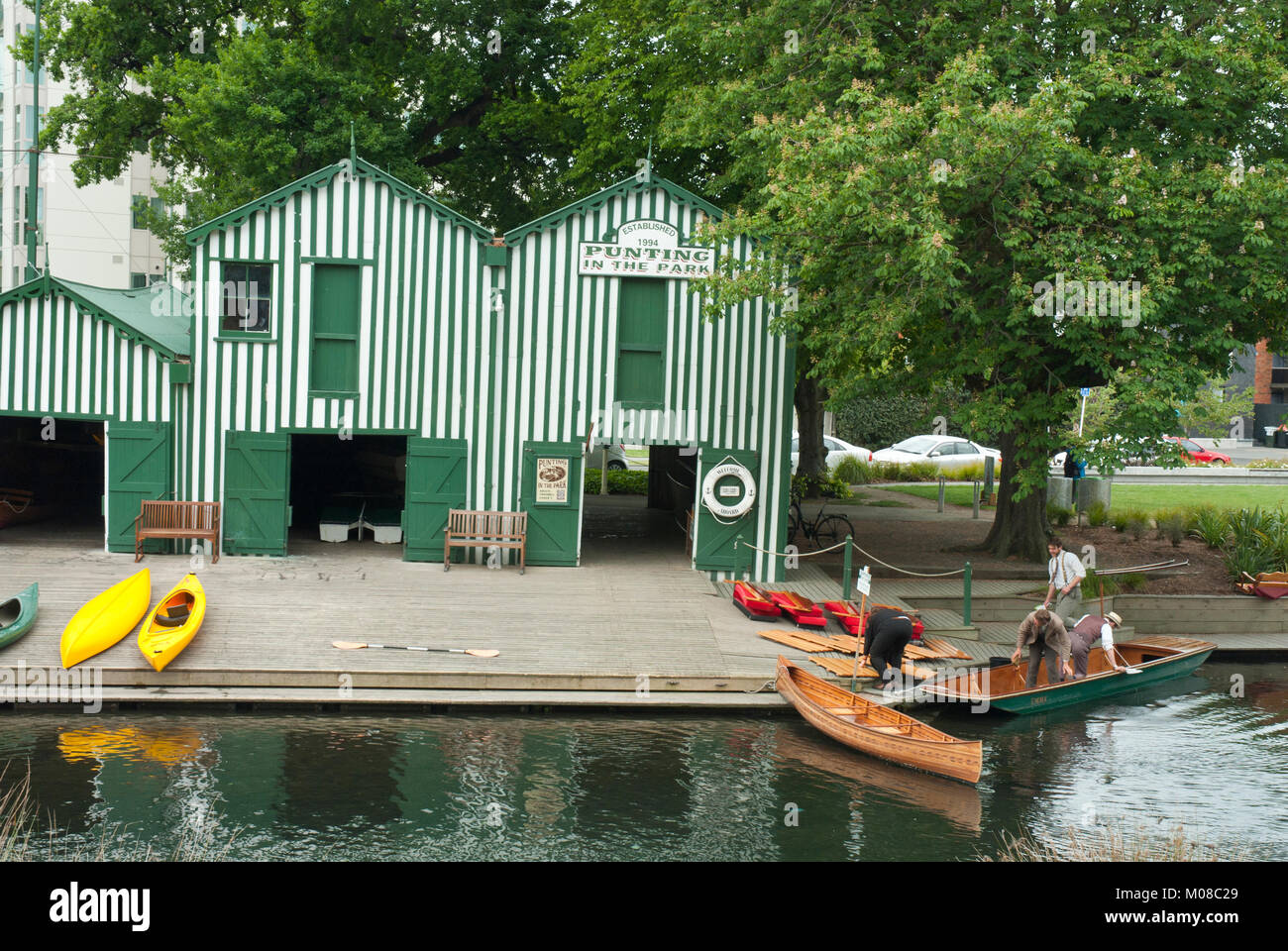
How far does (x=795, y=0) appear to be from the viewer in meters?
22.2

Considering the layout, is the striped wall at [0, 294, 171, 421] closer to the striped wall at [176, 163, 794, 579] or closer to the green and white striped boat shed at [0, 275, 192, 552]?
the green and white striped boat shed at [0, 275, 192, 552]

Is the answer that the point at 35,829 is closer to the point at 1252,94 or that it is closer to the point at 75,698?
the point at 75,698

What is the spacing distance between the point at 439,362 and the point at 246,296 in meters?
3.79

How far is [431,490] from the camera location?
21906 mm

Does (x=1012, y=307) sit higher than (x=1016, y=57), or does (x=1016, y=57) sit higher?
(x=1016, y=57)

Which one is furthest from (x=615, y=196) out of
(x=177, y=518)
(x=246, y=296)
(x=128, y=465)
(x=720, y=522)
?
(x=128, y=465)

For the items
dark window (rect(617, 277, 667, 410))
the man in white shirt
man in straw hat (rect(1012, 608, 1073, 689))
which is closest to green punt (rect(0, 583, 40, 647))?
dark window (rect(617, 277, 667, 410))

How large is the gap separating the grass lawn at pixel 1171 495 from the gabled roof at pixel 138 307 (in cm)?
2284

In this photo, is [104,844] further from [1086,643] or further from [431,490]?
[1086,643]

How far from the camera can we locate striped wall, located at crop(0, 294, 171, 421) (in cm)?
2131

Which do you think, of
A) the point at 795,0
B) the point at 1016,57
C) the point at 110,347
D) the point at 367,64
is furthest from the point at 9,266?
the point at 1016,57

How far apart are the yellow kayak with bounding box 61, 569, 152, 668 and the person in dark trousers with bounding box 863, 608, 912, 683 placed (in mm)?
10822

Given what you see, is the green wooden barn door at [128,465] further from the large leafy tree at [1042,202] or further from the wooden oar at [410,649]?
the large leafy tree at [1042,202]
